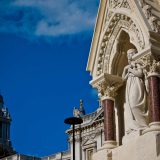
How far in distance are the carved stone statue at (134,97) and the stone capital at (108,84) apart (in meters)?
0.61

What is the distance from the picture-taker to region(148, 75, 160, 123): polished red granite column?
14512 millimetres

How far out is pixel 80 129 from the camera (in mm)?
71312

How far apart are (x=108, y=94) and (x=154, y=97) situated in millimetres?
2261

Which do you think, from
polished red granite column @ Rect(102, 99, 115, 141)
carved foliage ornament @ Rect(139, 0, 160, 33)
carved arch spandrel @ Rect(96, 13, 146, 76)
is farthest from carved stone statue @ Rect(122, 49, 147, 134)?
carved foliage ornament @ Rect(139, 0, 160, 33)

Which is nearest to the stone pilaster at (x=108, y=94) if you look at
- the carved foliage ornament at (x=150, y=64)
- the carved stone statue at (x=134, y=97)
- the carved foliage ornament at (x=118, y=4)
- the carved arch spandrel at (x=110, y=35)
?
the carved arch spandrel at (x=110, y=35)

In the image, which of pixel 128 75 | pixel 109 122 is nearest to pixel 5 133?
pixel 109 122

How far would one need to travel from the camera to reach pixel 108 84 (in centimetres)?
1661

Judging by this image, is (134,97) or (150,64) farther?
(134,97)

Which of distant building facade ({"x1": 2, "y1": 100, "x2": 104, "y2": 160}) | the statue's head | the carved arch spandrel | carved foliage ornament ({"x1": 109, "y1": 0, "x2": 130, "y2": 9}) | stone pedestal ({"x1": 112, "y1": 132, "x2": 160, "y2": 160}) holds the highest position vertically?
distant building facade ({"x1": 2, "y1": 100, "x2": 104, "y2": 160})

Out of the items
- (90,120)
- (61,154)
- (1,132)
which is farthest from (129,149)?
(1,132)

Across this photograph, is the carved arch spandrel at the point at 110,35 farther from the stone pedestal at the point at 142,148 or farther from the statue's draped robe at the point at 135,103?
the stone pedestal at the point at 142,148

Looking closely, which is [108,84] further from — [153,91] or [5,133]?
[5,133]

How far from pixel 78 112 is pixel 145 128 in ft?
187

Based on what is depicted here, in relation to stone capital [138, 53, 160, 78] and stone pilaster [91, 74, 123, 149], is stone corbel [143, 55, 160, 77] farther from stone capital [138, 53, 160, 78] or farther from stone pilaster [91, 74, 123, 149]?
stone pilaster [91, 74, 123, 149]
